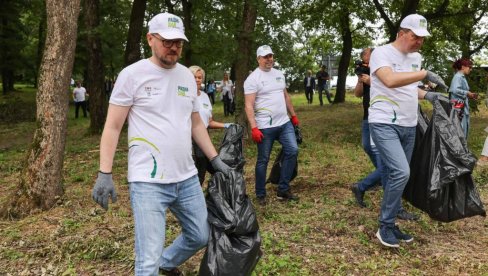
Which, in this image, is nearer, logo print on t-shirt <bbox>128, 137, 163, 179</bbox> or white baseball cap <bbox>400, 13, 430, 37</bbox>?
logo print on t-shirt <bbox>128, 137, 163, 179</bbox>

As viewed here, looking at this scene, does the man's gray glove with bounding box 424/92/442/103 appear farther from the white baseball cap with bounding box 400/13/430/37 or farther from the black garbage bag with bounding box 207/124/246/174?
the black garbage bag with bounding box 207/124/246/174

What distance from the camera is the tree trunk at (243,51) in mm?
9703

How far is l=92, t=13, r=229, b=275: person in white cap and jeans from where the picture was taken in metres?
2.77

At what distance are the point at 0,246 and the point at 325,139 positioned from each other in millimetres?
8007

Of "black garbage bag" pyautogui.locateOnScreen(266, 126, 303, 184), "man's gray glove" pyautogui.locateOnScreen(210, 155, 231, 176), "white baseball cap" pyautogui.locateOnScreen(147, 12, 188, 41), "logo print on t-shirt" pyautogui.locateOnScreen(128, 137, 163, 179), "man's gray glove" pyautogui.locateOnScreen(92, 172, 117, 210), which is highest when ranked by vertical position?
"white baseball cap" pyautogui.locateOnScreen(147, 12, 188, 41)

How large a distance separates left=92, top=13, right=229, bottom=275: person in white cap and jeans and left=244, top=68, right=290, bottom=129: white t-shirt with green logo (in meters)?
2.73

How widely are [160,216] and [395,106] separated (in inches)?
94.9

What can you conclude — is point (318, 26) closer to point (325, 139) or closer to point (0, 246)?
point (325, 139)

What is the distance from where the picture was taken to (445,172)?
4.05 meters

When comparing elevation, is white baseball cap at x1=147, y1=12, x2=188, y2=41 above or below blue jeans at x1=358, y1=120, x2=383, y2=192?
above

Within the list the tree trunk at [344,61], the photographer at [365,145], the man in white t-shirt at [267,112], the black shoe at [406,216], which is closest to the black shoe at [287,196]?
the man in white t-shirt at [267,112]

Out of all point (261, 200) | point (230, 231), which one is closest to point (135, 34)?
point (261, 200)

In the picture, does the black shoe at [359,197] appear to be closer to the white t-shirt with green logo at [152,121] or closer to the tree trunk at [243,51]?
the white t-shirt with green logo at [152,121]

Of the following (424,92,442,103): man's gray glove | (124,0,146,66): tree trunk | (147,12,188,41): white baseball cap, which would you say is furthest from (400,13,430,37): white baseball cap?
(124,0,146,66): tree trunk
